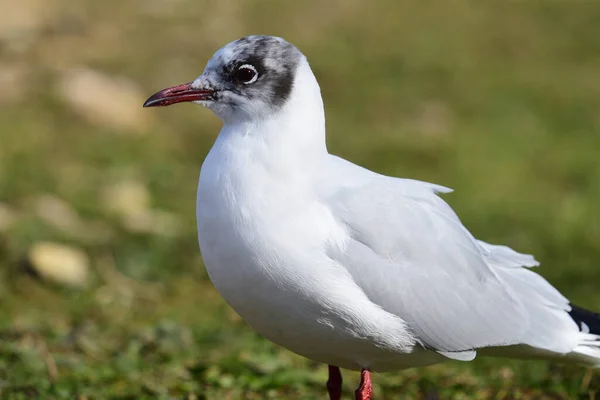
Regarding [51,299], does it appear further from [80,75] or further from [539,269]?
[80,75]

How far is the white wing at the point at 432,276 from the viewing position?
3703 millimetres

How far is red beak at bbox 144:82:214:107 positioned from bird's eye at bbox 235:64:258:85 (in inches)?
5.1

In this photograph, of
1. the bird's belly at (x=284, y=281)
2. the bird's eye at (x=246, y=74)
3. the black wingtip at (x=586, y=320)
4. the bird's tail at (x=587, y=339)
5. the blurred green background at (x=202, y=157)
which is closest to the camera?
the bird's belly at (x=284, y=281)

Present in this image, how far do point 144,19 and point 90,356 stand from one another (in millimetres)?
6948

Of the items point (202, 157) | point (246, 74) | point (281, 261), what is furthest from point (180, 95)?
point (202, 157)

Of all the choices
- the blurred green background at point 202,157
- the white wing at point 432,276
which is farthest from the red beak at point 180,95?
the blurred green background at point 202,157

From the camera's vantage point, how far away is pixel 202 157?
880 centimetres

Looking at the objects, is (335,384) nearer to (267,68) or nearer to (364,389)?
(364,389)

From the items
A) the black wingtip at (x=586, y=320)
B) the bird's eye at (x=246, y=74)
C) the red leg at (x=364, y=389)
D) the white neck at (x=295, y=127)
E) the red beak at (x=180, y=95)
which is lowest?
the red leg at (x=364, y=389)

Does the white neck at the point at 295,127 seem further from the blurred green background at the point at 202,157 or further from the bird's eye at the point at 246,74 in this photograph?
the blurred green background at the point at 202,157

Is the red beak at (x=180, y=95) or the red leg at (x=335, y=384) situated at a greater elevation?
the red beak at (x=180, y=95)

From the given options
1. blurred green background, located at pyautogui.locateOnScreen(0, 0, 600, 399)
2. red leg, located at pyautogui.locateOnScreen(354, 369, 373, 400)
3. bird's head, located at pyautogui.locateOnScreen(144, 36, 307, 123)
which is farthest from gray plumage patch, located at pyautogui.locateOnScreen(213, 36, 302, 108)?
blurred green background, located at pyautogui.locateOnScreen(0, 0, 600, 399)

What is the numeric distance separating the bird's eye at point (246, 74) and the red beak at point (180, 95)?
0.13 m

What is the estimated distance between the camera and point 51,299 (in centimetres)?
614
